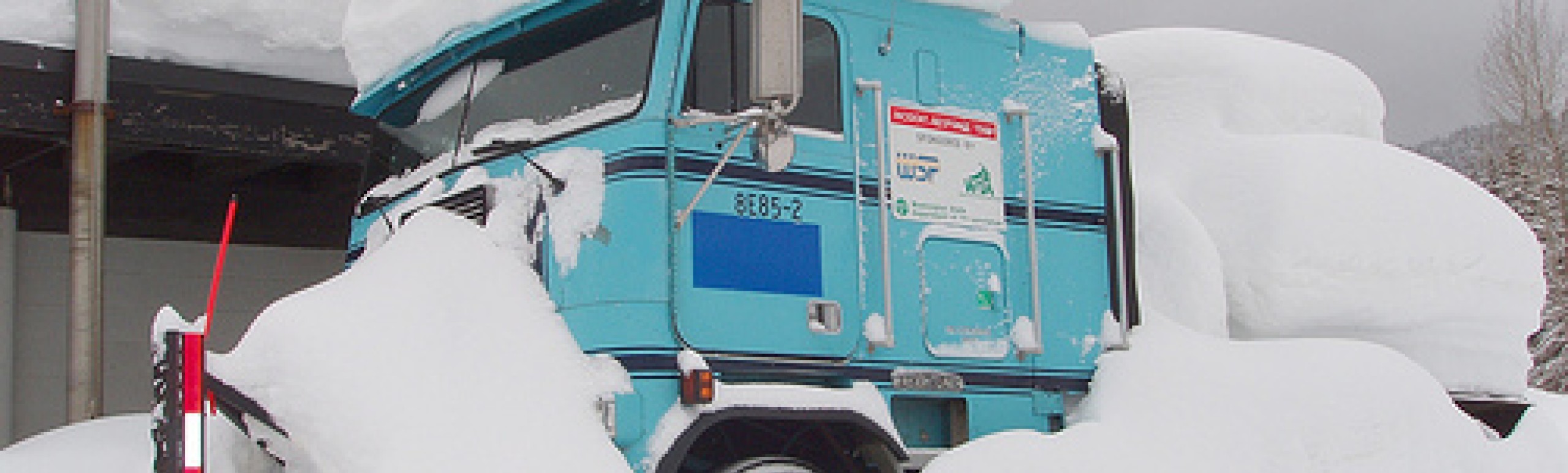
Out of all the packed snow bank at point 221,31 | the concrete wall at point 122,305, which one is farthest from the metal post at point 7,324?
the packed snow bank at point 221,31

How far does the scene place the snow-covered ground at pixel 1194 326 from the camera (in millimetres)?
4844

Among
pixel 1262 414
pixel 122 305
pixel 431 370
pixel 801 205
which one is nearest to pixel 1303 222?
pixel 1262 414

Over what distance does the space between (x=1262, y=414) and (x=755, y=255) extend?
2.19 meters

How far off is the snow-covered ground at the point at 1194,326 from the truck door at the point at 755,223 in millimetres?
427

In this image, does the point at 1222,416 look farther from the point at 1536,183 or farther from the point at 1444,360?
the point at 1536,183

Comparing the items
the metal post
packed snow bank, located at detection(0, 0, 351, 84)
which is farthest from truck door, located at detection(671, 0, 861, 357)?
the metal post

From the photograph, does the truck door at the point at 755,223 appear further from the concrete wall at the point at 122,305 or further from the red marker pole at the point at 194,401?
the concrete wall at the point at 122,305

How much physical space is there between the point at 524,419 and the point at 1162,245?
342 cm

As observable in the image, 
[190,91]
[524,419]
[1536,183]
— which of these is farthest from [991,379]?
[1536,183]

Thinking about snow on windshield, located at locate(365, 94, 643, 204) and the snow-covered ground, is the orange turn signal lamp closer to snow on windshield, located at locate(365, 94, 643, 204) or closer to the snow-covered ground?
the snow-covered ground

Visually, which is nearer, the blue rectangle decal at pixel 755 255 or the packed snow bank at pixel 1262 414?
the blue rectangle decal at pixel 755 255

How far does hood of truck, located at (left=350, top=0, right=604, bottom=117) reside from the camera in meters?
5.70

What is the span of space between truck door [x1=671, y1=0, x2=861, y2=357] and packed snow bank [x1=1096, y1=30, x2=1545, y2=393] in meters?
2.04

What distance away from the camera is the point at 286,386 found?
4.90 m
